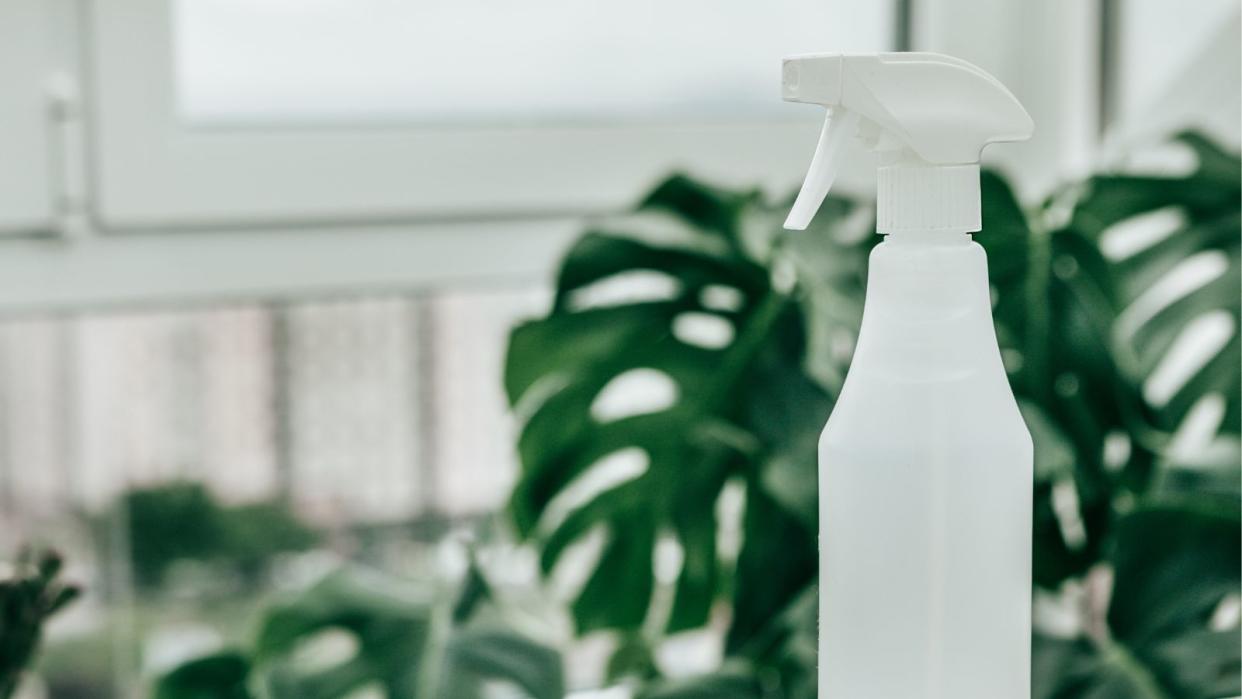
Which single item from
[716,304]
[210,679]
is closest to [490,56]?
[716,304]

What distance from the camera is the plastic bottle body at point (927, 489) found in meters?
0.46

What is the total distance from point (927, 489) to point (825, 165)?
0.12m

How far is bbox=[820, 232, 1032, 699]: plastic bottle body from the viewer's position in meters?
0.46

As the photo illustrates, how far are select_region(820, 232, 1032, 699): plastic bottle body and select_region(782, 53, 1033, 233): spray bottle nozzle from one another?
0.5 inches

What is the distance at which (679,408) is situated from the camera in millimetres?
880

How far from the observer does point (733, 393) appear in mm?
833

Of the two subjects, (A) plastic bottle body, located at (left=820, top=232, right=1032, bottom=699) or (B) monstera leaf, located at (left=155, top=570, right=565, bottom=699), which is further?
(B) monstera leaf, located at (left=155, top=570, right=565, bottom=699)

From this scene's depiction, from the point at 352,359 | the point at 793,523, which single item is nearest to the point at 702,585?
the point at 793,523

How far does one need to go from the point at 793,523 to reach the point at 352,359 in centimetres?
57

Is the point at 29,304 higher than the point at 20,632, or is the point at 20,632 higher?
the point at 29,304

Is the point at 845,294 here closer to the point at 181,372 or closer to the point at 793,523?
the point at 793,523

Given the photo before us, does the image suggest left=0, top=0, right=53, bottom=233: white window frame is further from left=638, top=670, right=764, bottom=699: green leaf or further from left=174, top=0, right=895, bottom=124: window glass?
left=638, top=670, right=764, bottom=699: green leaf

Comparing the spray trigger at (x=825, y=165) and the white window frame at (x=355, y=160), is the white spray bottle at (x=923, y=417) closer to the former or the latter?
the spray trigger at (x=825, y=165)

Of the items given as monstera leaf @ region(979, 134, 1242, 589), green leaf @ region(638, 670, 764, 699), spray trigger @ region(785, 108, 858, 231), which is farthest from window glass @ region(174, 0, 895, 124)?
spray trigger @ region(785, 108, 858, 231)
